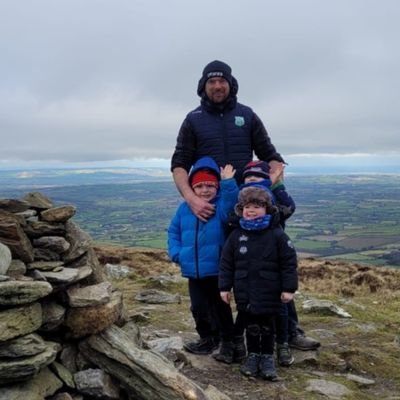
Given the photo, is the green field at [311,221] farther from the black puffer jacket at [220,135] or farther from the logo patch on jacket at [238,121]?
the logo patch on jacket at [238,121]

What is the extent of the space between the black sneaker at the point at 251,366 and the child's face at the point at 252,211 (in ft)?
7.03

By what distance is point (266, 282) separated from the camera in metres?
7.33

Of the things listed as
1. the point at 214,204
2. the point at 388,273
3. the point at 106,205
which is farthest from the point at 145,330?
the point at 106,205

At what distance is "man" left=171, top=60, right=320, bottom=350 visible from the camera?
26.0 feet

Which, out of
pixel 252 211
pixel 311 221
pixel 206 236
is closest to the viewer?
pixel 252 211

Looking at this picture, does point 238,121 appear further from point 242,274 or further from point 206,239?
point 242,274

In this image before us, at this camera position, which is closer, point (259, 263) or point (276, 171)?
point (259, 263)

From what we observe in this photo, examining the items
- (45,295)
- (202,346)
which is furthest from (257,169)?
(45,295)

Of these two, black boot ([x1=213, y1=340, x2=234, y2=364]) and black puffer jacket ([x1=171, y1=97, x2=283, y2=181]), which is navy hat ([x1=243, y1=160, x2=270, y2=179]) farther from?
black boot ([x1=213, y1=340, x2=234, y2=364])

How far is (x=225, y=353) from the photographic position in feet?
27.0

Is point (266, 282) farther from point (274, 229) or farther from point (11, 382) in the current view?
point (11, 382)

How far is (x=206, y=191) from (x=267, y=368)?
9.21ft

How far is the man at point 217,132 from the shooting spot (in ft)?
26.0

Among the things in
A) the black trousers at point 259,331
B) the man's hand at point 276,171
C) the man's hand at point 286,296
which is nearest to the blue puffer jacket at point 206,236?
the man's hand at point 276,171
